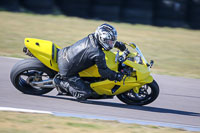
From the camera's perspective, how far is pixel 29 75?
5.91 meters

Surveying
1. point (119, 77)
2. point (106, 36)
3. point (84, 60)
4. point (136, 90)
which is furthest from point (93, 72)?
point (136, 90)

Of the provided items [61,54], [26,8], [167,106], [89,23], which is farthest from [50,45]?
[26,8]

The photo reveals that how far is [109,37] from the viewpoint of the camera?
539 centimetres

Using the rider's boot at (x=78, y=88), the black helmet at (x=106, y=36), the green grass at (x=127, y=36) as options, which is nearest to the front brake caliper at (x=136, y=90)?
the rider's boot at (x=78, y=88)

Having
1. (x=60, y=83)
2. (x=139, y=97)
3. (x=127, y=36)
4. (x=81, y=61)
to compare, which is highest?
(x=127, y=36)

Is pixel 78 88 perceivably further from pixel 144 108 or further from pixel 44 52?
pixel 144 108

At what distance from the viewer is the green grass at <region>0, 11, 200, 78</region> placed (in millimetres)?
10273

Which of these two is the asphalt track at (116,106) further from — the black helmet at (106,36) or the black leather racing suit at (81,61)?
the black helmet at (106,36)

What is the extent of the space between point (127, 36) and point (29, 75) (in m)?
8.65

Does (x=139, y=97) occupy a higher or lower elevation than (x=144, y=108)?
higher

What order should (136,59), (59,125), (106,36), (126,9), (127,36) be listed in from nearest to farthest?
(59,125), (106,36), (136,59), (127,36), (126,9)

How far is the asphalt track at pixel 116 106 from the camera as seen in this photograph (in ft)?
18.0

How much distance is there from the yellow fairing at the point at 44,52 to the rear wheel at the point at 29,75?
0.45 feet

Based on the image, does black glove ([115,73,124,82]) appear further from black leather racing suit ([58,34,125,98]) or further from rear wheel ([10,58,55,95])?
rear wheel ([10,58,55,95])
